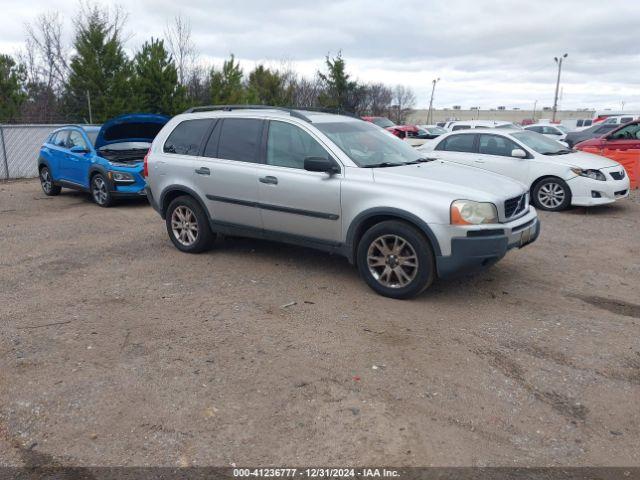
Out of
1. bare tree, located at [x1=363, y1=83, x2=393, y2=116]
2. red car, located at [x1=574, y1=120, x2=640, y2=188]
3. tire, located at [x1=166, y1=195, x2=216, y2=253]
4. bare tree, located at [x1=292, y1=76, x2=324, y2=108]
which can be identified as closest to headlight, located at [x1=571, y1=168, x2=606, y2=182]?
red car, located at [x1=574, y1=120, x2=640, y2=188]

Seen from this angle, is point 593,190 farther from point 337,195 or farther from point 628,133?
point 337,195

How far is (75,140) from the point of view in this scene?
1141 cm

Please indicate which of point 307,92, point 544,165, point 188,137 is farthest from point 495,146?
point 307,92

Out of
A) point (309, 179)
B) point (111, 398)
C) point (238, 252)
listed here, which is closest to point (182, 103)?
point (238, 252)

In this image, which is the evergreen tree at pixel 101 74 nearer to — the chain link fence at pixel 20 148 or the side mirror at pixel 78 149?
the chain link fence at pixel 20 148

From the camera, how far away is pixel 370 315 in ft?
16.2

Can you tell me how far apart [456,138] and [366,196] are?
6.16 meters

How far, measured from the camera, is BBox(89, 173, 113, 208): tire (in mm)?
10617

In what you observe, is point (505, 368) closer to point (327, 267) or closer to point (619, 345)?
point (619, 345)

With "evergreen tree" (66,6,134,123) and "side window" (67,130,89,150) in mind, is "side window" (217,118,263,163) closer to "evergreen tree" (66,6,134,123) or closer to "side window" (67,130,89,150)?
"side window" (67,130,89,150)

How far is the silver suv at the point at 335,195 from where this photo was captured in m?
5.04

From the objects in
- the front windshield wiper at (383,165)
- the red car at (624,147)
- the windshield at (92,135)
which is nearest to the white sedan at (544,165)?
the red car at (624,147)

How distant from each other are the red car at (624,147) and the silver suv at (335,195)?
8.54 metres

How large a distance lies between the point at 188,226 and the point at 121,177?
166 inches
